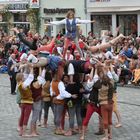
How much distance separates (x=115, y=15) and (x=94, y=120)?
24023mm

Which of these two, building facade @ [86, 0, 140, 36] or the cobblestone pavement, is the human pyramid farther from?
building facade @ [86, 0, 140, 36]

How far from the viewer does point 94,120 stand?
51.0ft

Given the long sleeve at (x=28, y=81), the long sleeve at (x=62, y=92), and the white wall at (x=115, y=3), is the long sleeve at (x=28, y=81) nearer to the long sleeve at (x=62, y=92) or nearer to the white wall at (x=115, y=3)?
the long sleeve at (x=62, y=92)

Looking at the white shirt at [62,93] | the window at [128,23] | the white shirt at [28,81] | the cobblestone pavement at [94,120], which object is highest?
the window at [128,23]

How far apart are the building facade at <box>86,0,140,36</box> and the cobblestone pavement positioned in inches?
637

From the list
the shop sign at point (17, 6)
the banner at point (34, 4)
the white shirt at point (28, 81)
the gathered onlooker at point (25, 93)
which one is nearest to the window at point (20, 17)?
the shop sign at point (17, 6)

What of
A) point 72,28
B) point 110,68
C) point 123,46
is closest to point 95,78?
point 110,68

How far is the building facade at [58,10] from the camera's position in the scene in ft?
132

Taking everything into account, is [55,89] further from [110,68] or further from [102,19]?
[102,19]

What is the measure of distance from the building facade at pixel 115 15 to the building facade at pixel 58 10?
54cm

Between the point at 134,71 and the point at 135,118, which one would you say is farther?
the point at 134,71

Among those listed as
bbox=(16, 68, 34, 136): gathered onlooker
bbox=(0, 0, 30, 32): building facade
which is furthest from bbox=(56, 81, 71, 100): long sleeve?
bbox=(0, 0, 30, 32): building facade

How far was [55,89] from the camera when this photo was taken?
43.8ft

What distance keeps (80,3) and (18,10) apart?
6.63 metres
